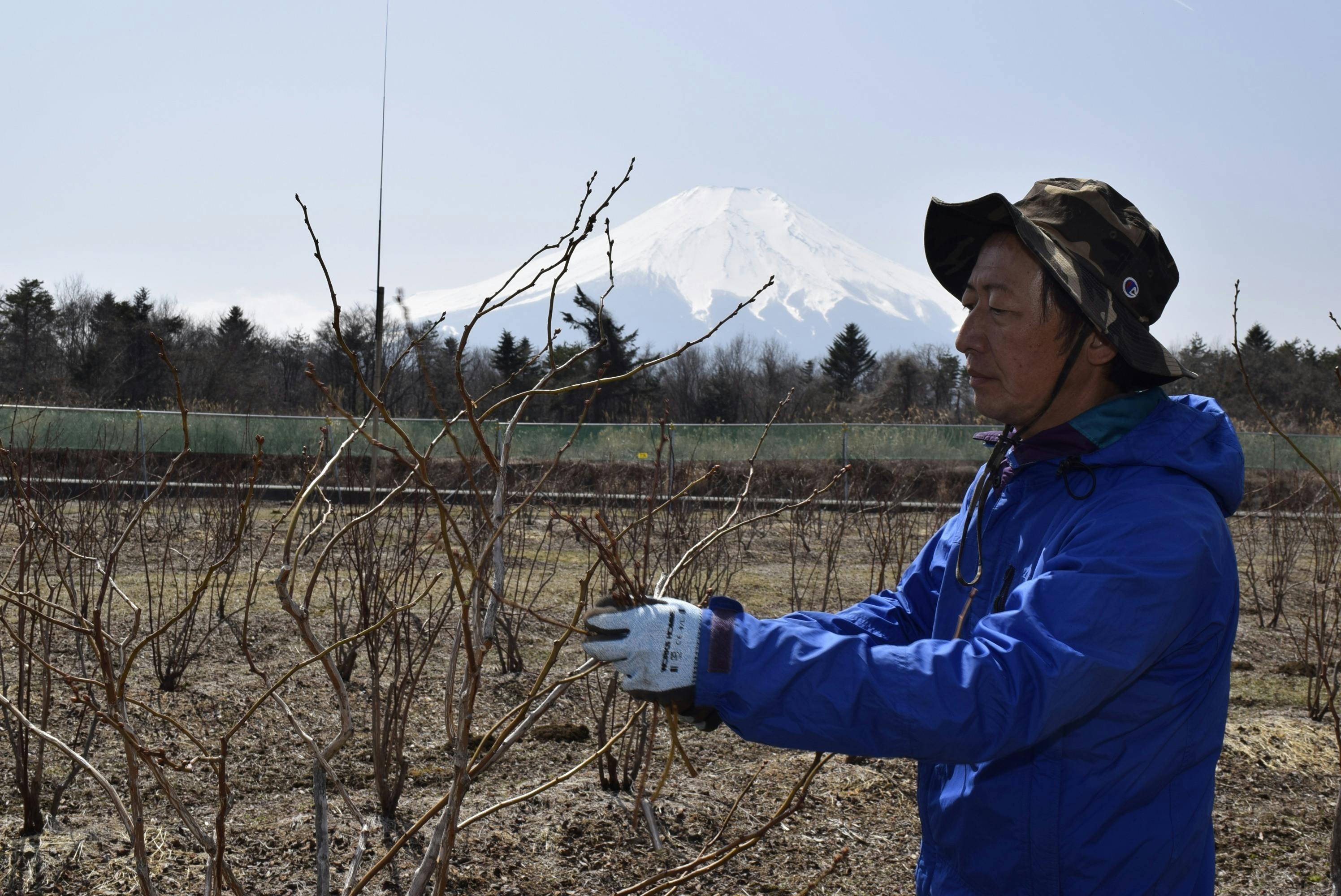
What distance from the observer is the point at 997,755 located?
110 centimetres

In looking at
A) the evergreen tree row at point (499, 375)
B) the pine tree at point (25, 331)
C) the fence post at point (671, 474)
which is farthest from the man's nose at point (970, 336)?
the pine tree at point (25, 331)

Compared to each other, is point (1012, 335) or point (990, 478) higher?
point (1012, 335)

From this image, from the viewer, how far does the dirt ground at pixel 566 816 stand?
9.58 ft

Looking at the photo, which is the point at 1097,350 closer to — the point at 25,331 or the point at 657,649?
the point at 657,649

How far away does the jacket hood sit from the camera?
128cm

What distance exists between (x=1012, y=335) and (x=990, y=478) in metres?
0.25

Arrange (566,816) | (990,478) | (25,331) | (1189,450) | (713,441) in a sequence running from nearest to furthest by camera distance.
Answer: (1189,450) < (990,478) < (566,816) < (713,441) < (25,331)

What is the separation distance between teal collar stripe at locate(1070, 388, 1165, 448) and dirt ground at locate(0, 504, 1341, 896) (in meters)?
2.10

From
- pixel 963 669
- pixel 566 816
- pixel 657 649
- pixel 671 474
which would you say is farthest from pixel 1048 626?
pixel 671 474

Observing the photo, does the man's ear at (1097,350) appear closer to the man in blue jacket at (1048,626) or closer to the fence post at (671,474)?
the man in blue jacket at (1048,626)

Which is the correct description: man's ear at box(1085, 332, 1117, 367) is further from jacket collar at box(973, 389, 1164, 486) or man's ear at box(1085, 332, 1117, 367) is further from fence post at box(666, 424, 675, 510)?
fence post at box(666, 424, 675, 510)

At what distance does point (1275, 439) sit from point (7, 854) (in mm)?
16867

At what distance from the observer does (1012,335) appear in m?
1.45

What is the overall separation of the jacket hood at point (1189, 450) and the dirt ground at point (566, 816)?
2118 millimetres
